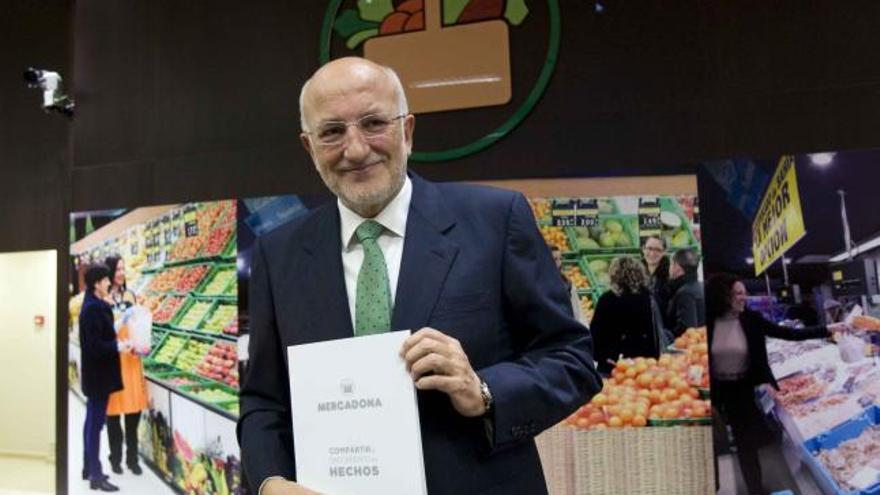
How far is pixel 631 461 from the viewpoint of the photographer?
9.56 feet

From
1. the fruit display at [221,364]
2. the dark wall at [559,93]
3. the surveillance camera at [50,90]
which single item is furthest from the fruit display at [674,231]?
the surveillance camera at [50,90]

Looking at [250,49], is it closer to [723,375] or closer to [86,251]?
[86,251]

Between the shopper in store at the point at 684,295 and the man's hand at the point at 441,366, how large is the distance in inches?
82.6

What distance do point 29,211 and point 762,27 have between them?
15.7ft

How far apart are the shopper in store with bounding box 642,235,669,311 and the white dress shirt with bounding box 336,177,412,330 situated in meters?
1.93

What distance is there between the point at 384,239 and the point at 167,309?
3123 millimetres

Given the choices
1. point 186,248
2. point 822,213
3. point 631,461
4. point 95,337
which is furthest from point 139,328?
point 822,213

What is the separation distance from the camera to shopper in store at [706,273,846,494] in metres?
2.78

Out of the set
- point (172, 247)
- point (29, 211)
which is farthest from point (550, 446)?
point (29, 211)

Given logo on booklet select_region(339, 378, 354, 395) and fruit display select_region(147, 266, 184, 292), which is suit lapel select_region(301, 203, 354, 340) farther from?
fruit display select_region(147, 266, 184, 292)

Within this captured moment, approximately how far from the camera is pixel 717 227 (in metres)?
2.87

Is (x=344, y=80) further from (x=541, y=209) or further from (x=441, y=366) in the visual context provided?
(x=541, y=209)

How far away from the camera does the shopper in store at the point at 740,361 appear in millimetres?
2779

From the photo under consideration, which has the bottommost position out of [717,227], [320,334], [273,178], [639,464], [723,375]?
[639,464]
